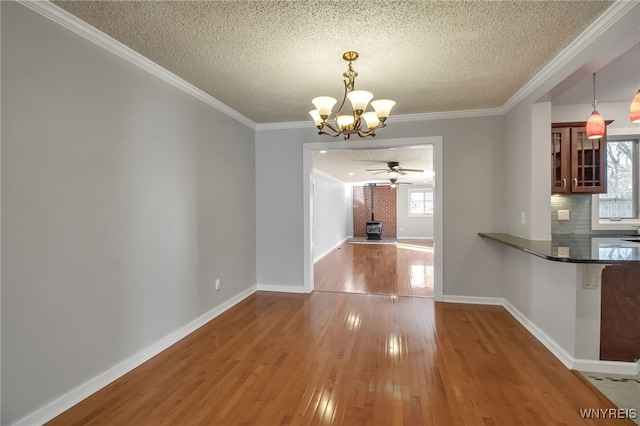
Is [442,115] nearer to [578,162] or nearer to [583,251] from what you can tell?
[578,162]

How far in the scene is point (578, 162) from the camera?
3469 mm

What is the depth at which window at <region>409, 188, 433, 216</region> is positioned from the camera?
11914 millimetres

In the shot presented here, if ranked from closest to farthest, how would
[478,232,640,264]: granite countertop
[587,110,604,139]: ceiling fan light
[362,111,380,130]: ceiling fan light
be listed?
[478,232,640,264]: granite countertop < [362,111,380,130]: ceiling fan light < [587,110,604,139]: ceiling fan light

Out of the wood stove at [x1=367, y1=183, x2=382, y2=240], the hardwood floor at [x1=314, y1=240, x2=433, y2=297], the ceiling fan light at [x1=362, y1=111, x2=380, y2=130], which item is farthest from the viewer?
the wood stove at [x1=367, y1=183, x2=382, y2=240]

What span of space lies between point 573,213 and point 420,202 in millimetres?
8427

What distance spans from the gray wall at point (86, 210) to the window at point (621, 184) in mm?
5141

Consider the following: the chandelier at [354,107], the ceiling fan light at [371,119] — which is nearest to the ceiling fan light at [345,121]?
the chandelier at [354,107]

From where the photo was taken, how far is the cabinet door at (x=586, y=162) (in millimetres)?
3428

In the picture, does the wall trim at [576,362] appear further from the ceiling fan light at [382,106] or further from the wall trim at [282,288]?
the wall trim at [282,288]

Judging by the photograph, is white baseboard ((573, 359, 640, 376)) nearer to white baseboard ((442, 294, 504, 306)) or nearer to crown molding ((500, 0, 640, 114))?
white baseboard ((442, 294, 504, 306))

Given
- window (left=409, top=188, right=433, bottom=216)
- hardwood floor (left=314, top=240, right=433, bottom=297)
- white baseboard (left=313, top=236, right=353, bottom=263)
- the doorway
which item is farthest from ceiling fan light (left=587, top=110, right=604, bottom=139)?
window (left=409, top=188, right=433, bottom=216)

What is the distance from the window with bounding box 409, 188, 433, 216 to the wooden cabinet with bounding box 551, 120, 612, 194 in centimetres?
847

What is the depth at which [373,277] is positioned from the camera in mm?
5414

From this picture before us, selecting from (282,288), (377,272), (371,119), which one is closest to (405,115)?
(371,119)
